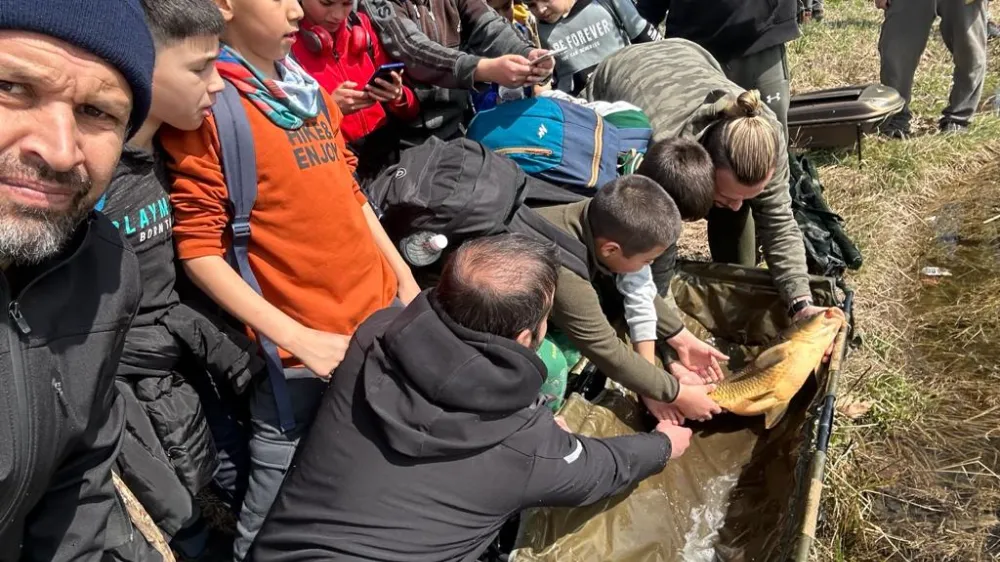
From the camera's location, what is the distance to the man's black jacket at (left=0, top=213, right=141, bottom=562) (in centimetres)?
104

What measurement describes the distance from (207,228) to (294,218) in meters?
0.22

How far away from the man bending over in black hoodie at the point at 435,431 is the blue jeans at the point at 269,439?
213 millimetres

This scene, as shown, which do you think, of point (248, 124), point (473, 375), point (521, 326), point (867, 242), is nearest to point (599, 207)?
point (521, 326)

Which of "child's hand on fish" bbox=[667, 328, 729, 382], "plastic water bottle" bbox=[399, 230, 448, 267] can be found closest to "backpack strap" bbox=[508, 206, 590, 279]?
"plastic water bottle" bbox=[399, 230, 448, 267]

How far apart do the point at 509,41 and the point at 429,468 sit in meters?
1.87

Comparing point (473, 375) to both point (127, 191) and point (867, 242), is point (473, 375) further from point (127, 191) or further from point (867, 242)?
point (867, 242)

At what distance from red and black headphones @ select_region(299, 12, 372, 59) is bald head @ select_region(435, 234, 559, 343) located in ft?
3.32

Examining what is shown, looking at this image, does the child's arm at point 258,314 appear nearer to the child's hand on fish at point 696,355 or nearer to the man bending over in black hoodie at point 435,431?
the man bending over in black hoodie at point 435,431

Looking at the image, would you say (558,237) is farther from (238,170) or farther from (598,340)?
(238,170)

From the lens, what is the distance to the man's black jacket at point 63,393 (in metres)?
1.04

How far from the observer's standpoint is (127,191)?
5.16 ft

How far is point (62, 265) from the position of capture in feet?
3.69

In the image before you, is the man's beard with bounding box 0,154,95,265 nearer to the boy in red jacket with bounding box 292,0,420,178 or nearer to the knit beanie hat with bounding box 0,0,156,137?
the knit beanie hat with bounding box 0,0,156,137

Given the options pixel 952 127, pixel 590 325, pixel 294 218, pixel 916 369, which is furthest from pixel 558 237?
pixel 952 127
